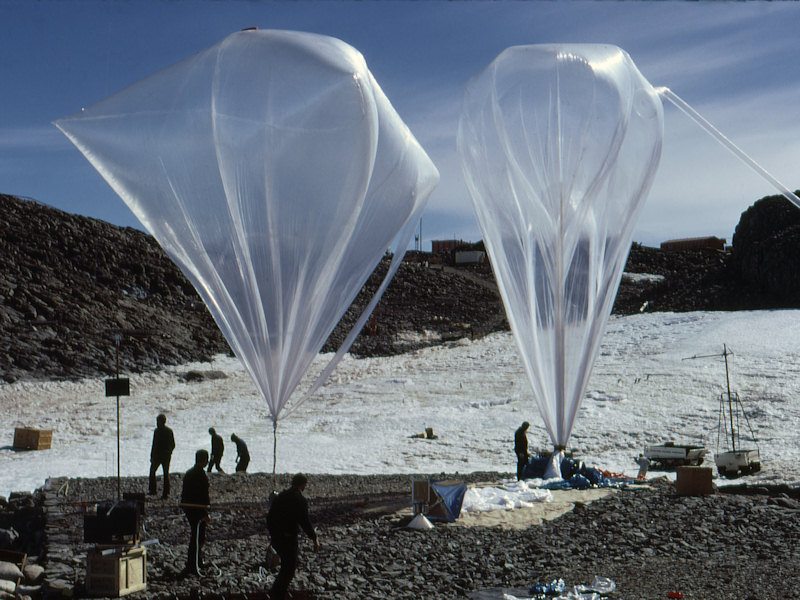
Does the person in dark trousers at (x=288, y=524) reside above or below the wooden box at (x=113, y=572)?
above

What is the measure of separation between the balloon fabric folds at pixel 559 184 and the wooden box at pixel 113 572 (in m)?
6.75

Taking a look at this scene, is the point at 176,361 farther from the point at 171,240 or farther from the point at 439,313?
the point at 171,240

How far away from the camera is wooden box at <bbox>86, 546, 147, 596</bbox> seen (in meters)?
6.97

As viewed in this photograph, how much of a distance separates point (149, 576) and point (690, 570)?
218 inches

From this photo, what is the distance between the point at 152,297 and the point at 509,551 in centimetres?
4834

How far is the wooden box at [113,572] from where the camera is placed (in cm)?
697

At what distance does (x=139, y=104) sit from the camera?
925 centimetres

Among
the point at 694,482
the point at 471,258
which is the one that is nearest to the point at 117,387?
the point at 694,482

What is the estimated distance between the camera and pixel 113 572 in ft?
22.9

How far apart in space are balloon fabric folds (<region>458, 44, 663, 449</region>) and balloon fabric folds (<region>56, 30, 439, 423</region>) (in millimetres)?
2823

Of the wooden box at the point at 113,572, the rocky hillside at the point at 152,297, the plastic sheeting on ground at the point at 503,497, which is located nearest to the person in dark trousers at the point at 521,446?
the plastic sheeting on ground at the point at 503,497

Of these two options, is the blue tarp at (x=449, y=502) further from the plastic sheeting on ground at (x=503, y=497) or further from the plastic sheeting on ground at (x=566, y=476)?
the plastic sheeting on ground at (x=566, y=476)

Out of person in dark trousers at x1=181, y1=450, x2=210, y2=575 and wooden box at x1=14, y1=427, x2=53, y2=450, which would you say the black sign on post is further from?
wooden box at x1=14, y1=427, x2=53, y2=450

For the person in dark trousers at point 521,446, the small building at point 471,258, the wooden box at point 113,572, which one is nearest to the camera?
the wooden box at point 113,572
